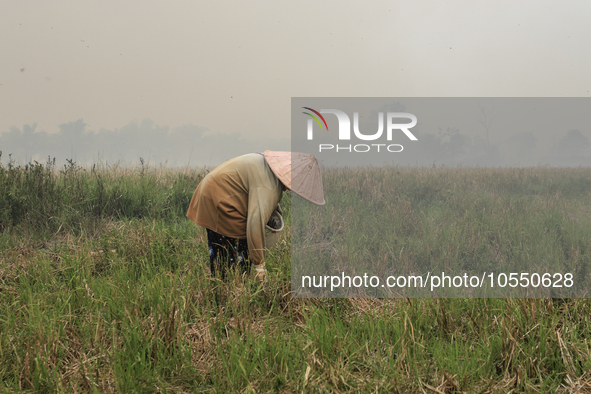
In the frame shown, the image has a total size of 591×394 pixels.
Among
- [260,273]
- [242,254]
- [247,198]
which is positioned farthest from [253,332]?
[247,198]

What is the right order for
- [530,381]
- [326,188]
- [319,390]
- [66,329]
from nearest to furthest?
[319,390]
[530,381]
[66,329]
[326,188]

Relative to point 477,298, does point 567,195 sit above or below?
above

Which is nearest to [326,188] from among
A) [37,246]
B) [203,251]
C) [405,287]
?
[203,251]

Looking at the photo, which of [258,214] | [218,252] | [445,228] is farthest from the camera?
[445,228]

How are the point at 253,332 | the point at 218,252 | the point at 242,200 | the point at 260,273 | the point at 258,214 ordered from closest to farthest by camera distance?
the point at 253,332
the point at 258,214
the point at 260,273
the point at 242,200
the point at 218,252

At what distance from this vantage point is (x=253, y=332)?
217 centimetres

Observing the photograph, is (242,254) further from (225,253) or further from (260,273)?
(260,273)

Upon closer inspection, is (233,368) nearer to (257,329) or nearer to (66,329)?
(257,329)

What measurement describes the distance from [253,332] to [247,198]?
1.12 meters

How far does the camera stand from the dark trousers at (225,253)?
302 centimetres

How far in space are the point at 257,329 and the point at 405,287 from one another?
1.26 m

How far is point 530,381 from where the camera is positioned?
188 cm

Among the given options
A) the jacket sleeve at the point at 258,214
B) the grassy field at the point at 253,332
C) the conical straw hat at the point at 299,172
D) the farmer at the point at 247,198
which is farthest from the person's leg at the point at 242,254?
the conical straw hat at the point at 299,172

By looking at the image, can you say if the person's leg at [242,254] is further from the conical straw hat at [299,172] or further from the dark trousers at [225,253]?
the conical straw hat at [299,172]
